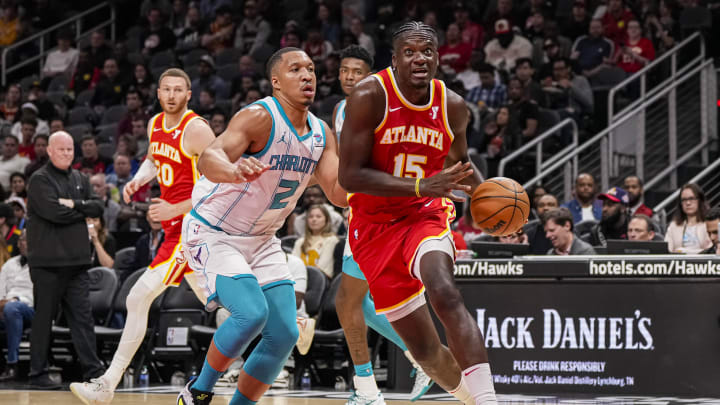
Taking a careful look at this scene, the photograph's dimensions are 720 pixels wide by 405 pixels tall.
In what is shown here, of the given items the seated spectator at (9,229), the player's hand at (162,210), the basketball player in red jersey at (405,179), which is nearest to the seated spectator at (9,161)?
the seated spectator at (9,229)

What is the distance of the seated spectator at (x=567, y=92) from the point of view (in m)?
13.2

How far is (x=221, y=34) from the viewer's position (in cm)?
1769

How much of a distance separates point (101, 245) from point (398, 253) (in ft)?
22.3

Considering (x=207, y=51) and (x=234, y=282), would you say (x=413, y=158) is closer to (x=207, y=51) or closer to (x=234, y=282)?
(x=234, y=282)

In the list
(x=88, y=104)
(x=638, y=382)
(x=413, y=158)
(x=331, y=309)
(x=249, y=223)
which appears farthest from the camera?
(x=88, y=104)

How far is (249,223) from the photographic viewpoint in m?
5.43

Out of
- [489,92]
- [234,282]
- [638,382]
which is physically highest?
[489,92]

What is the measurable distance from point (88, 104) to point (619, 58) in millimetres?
9256

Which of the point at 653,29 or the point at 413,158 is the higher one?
the point at 653,29

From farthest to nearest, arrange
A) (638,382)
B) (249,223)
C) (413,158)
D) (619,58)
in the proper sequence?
(619,58)
(638,382)
(249,223)
(413,158)

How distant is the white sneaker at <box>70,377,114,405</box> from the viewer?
269 inches

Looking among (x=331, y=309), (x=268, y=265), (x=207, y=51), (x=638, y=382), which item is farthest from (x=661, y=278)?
(x=207, y=51)

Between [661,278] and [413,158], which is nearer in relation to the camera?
[413,158]

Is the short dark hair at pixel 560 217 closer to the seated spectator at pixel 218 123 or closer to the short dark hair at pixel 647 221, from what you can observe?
the short dark hair at pixel 647 221
